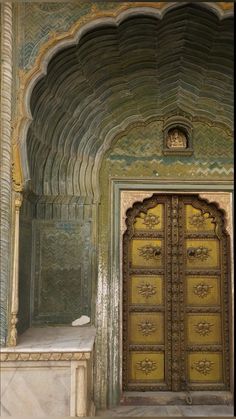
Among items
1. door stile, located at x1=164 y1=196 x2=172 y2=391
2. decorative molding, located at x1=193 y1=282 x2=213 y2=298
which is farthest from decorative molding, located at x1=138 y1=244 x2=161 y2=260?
decorative molding, located at x1=193 y1=282 x2=213 y2=298

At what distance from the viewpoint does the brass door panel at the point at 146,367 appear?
468cm

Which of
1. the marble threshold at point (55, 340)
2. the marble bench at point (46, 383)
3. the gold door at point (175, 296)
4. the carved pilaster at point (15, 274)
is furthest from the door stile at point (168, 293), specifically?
the carved pilaster at point (15, 274)

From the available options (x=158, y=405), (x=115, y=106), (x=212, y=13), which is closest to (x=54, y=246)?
(x=115, y=106)

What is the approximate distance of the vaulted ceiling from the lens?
12.8 feet

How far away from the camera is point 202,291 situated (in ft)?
15.7

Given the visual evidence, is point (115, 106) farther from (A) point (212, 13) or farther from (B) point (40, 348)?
(B) point (40, 348)

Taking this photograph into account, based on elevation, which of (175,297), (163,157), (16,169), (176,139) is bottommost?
(175,297)

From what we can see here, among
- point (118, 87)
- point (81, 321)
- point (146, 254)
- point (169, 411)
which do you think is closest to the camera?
point (169, 411)

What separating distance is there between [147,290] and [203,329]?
78 cm

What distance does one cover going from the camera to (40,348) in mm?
3461

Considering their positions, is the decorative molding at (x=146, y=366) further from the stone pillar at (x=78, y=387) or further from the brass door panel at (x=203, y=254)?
the stone pillar at (x=78, y=387)

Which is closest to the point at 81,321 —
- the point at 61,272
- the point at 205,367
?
the point at 61,272

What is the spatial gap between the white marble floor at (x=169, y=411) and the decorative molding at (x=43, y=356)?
115cm

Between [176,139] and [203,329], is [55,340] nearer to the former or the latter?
[203,329]
